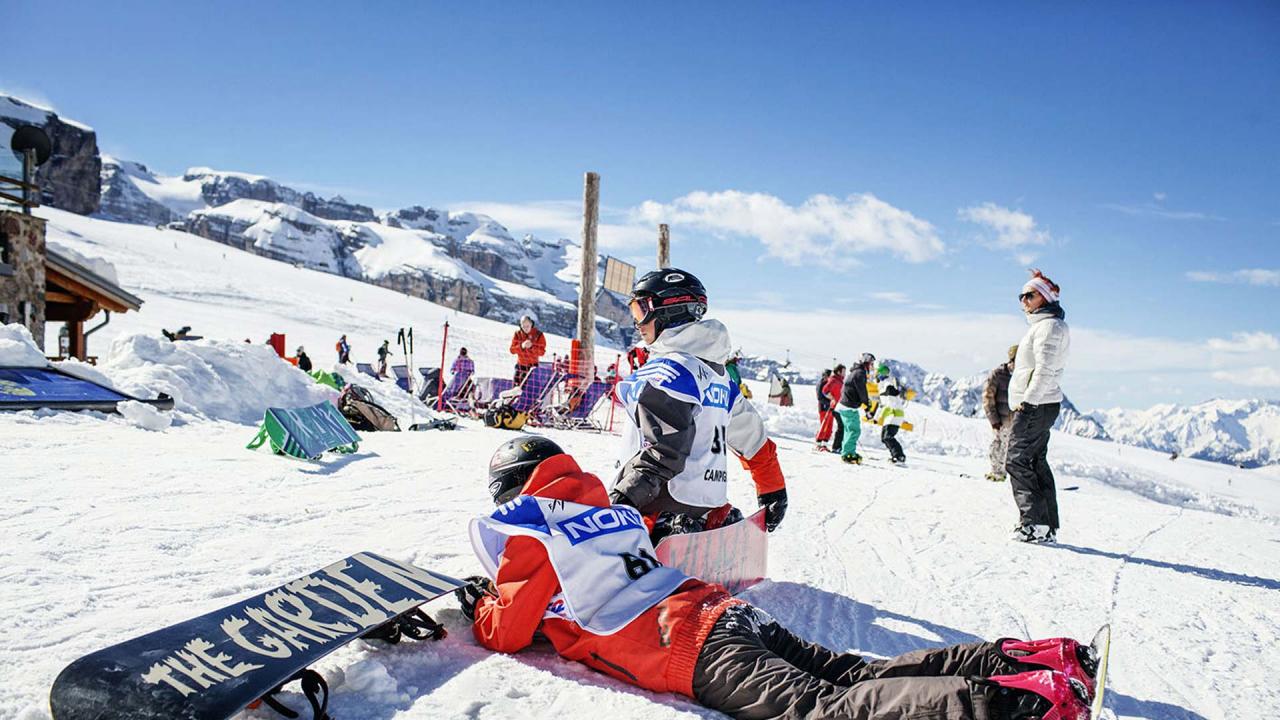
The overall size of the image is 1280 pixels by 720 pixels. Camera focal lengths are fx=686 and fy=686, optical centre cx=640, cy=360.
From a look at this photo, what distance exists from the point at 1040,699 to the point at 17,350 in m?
8.79

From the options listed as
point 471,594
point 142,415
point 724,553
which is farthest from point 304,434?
point 724,553

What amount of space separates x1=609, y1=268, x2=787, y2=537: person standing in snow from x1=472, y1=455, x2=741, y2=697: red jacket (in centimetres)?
36

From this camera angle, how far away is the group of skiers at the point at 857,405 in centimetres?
1063

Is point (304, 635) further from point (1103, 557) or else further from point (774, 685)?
point (1103, 557)

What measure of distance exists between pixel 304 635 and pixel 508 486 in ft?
3.01

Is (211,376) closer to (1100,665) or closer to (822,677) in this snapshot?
(822,677)

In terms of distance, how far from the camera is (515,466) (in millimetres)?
2801

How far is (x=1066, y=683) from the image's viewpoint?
70.6 inches

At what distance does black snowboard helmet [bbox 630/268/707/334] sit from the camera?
3.34 meters

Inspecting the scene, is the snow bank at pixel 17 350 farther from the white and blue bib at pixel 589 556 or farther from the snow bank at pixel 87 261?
the white and blue bib at pixel 589 556

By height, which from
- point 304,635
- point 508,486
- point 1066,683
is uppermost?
point 508,486

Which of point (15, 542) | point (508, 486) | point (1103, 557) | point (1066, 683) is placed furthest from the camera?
point (1103, 557)

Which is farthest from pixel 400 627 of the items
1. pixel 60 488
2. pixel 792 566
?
pixel 60 488

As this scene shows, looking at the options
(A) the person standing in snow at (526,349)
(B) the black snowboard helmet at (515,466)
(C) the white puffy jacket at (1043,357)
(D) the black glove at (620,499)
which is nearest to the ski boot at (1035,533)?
(C) the white puffy jacket at (1043,357)
